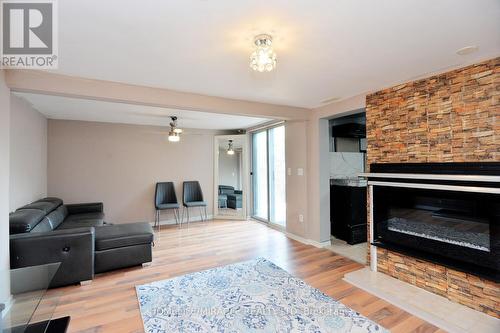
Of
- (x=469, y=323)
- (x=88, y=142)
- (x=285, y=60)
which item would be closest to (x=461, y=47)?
(x=285, y=60)

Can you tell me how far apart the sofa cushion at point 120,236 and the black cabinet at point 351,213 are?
319 cm

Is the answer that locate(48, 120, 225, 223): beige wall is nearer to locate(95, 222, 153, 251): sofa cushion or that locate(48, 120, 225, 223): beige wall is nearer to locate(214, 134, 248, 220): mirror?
locate(214, 134, 248, 220): mirror

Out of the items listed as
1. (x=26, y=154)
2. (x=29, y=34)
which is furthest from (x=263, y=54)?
(x=26, y=154)

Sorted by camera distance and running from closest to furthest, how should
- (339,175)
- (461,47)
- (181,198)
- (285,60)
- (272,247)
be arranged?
(461,47) → (285,60) → (272,247) → (339,175) → (181,198)

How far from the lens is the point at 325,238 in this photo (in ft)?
13.2

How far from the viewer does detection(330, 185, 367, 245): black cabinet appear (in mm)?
4062

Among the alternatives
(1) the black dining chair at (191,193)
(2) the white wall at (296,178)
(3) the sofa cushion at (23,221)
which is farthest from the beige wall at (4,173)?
(2) the white wall at (296,178)

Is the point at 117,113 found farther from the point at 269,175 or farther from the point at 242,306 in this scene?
the point at 242,306

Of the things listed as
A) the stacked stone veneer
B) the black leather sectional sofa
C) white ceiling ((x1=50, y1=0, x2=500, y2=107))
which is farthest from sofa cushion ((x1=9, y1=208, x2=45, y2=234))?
the stacked stone veneer

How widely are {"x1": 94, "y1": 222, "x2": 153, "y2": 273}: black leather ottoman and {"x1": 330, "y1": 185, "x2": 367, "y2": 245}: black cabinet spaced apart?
3.19 metres

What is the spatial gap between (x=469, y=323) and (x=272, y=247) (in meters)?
2.47

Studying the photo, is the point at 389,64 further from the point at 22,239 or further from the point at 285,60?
the point at 22,239

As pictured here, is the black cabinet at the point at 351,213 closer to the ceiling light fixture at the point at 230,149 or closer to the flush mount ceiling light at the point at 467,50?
the flush mount ceiling light at the point at 467,50

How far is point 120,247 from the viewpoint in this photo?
3.11 m
